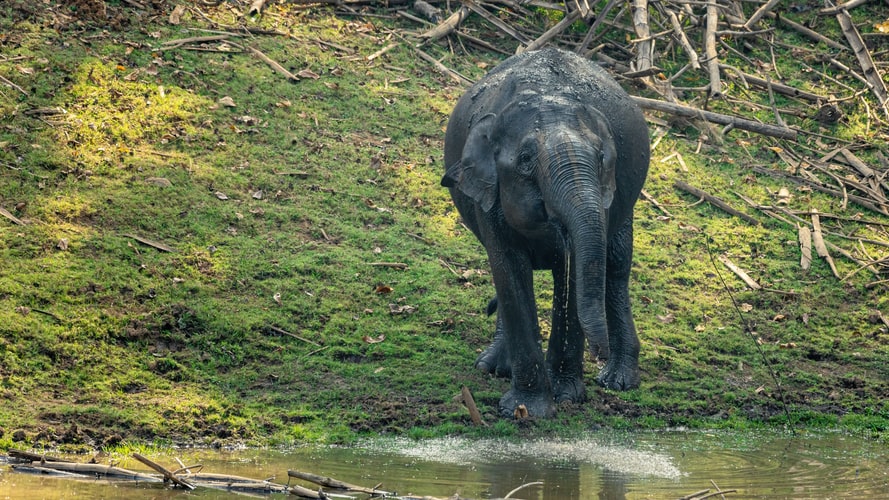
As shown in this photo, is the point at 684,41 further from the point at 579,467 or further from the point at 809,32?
the point at 579,467

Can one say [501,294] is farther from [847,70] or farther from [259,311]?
[847,70]

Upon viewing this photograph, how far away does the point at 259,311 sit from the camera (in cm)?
1111

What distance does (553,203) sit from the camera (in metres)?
8.55

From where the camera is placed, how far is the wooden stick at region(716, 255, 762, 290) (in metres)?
12.8

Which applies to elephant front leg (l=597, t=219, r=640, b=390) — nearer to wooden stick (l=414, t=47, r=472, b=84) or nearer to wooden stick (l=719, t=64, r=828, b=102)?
wooden stick (l=414, t=47, r=472, b=84)

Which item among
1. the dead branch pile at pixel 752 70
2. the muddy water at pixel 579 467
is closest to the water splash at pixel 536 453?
the muddy water at pixel 579 467

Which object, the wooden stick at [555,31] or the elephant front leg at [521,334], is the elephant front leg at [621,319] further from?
the wooden stick at [555,31]

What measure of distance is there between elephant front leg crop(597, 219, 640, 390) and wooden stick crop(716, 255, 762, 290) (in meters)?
2.65

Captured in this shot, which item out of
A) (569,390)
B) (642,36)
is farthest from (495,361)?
(642,36)

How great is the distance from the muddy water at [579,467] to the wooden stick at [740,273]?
3452 millimetres

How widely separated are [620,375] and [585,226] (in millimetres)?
2623

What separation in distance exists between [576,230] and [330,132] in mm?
7088

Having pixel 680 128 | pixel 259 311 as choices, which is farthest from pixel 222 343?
pixel 680 128

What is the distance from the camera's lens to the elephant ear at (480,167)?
918 cm
